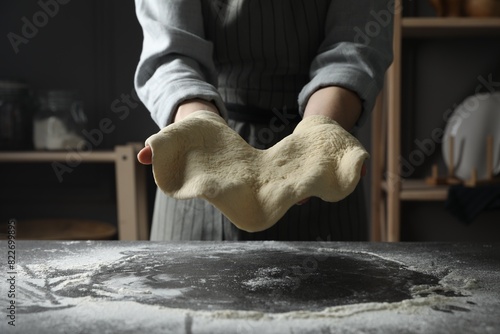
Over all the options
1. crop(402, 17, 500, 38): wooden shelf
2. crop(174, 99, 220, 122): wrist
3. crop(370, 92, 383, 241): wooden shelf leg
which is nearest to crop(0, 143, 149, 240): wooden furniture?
crop(370, 92, 383, 241): wooden shelf leg

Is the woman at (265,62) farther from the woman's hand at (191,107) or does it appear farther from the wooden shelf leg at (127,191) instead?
the wooden shelf leg at (127,191)

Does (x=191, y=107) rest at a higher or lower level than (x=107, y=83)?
lower

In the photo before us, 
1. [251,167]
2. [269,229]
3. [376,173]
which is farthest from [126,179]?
[251,167]

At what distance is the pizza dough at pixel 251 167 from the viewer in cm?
71

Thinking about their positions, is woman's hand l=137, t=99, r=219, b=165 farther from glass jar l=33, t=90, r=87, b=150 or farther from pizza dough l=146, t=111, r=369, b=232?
glass jar l=33, t=90, r=87, b=150

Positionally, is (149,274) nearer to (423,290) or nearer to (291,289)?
(291,289)

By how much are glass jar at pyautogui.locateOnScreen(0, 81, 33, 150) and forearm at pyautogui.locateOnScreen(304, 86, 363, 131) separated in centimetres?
117

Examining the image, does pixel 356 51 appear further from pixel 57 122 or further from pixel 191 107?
pixel 57 122

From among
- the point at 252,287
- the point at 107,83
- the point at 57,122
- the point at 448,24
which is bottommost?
the point at 252,287

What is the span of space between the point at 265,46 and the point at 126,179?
81 centimetres

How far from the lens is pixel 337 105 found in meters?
0.90

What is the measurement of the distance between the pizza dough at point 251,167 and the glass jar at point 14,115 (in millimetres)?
1203

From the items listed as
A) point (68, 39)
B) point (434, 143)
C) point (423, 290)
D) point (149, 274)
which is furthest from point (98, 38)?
point (423, 290)

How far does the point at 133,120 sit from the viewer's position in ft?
6.59
